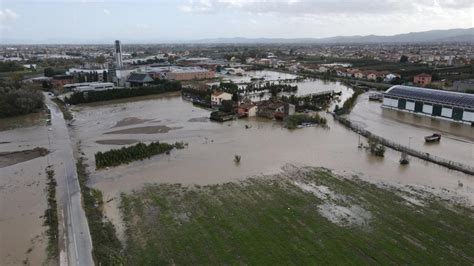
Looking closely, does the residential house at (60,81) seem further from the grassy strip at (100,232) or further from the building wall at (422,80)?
the building wall at (422,80)

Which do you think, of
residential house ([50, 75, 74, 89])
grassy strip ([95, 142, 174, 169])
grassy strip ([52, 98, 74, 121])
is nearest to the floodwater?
grassy strip ([95, 142, 174, 169])

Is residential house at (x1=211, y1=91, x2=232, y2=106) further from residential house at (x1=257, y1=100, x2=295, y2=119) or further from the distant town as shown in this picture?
residential house at (x1=257, y1=100, x2=295, y2=119)

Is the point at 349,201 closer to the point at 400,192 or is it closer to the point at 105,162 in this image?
the point at 400,192

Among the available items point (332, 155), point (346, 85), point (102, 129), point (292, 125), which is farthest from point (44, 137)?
point (346, 85)

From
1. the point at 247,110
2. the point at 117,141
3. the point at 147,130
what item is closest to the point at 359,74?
the point at 247,110

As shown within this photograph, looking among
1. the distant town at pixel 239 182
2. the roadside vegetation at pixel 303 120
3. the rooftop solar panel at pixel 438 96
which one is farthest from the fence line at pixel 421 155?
the rooftop solar panel at pixel 438 96

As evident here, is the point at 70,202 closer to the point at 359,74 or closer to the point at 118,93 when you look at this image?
the point at 118,93
